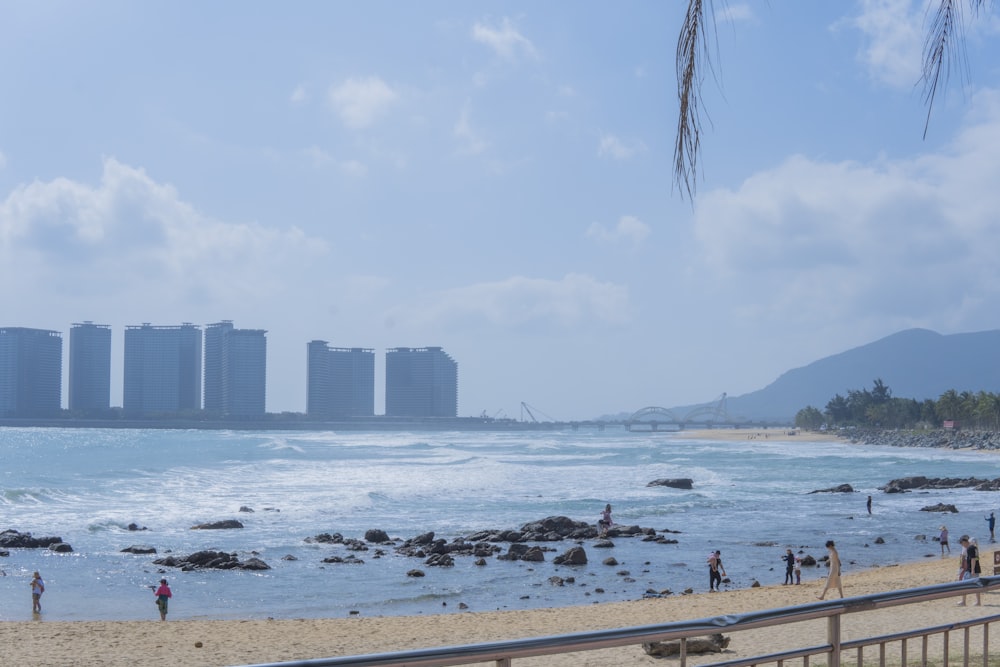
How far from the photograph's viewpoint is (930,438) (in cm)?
10462

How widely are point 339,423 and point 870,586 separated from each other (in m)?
161

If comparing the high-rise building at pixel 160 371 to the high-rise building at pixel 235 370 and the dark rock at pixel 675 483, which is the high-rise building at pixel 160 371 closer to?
the high-rise building at pixel 235 370

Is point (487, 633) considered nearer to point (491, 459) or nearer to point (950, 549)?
point (950, 549)

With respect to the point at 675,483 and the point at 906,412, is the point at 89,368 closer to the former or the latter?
the point at 906,412

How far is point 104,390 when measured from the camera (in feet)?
602

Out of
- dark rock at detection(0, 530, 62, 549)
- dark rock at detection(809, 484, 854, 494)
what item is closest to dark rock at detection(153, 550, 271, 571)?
dark rock at detection(0, 530, 62, 549)

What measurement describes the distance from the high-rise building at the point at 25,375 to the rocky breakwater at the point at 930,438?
13786 cm

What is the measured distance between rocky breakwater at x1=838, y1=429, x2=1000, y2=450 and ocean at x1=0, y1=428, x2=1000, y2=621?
3150cm

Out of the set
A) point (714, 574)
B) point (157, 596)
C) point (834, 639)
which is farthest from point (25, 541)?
point (834, 639)

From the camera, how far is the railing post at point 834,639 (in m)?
3.55

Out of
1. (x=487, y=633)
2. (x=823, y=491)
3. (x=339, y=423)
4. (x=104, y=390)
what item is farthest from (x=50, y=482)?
(x=104, y=390)

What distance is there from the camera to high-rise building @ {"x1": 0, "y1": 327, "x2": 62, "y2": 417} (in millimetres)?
168875

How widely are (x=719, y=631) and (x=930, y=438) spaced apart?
11253 centimetres

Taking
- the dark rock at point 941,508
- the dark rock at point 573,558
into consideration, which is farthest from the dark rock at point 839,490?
the dark rock at point 573,558
